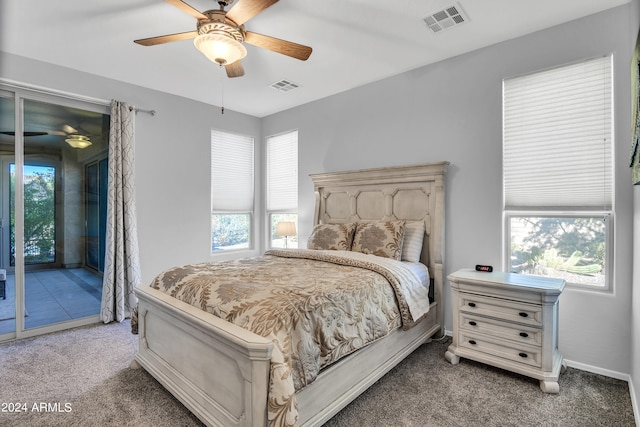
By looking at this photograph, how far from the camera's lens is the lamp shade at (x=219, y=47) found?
2061mm

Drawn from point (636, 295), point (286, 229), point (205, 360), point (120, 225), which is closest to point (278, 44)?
point (205, 360)

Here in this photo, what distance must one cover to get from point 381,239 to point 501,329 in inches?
48.0

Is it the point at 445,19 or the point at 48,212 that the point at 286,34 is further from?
the point at 48,212

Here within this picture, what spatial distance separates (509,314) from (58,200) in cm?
445

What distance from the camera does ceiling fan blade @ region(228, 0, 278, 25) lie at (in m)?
1.88

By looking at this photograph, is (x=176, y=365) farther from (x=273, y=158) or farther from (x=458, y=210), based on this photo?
(x=273, y=158)

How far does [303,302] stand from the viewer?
1716mm

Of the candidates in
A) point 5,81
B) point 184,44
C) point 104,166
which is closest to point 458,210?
point 184,44

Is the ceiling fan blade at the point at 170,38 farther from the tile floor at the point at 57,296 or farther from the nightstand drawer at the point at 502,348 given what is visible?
the nightstand drawer at the point at 502,348

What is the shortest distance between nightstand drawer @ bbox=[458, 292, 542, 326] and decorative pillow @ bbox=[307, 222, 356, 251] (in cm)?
123

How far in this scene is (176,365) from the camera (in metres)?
2.06

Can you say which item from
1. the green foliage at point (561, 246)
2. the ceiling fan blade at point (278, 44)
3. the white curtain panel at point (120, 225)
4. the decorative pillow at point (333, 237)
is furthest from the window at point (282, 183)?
the green foliage at point (561, 246)

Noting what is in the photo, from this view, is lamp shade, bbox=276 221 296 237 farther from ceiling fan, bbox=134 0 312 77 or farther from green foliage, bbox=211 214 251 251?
ceiling fan, bbox=134 0 312 77

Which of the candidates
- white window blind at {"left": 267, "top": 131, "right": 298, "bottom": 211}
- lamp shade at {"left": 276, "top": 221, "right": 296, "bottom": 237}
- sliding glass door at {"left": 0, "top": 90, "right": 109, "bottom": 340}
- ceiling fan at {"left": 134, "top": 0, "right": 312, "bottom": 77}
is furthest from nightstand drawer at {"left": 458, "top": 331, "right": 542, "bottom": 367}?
sliding glass door at {"left": 0, "top": 90, "right": 109, "bottom": 340}
